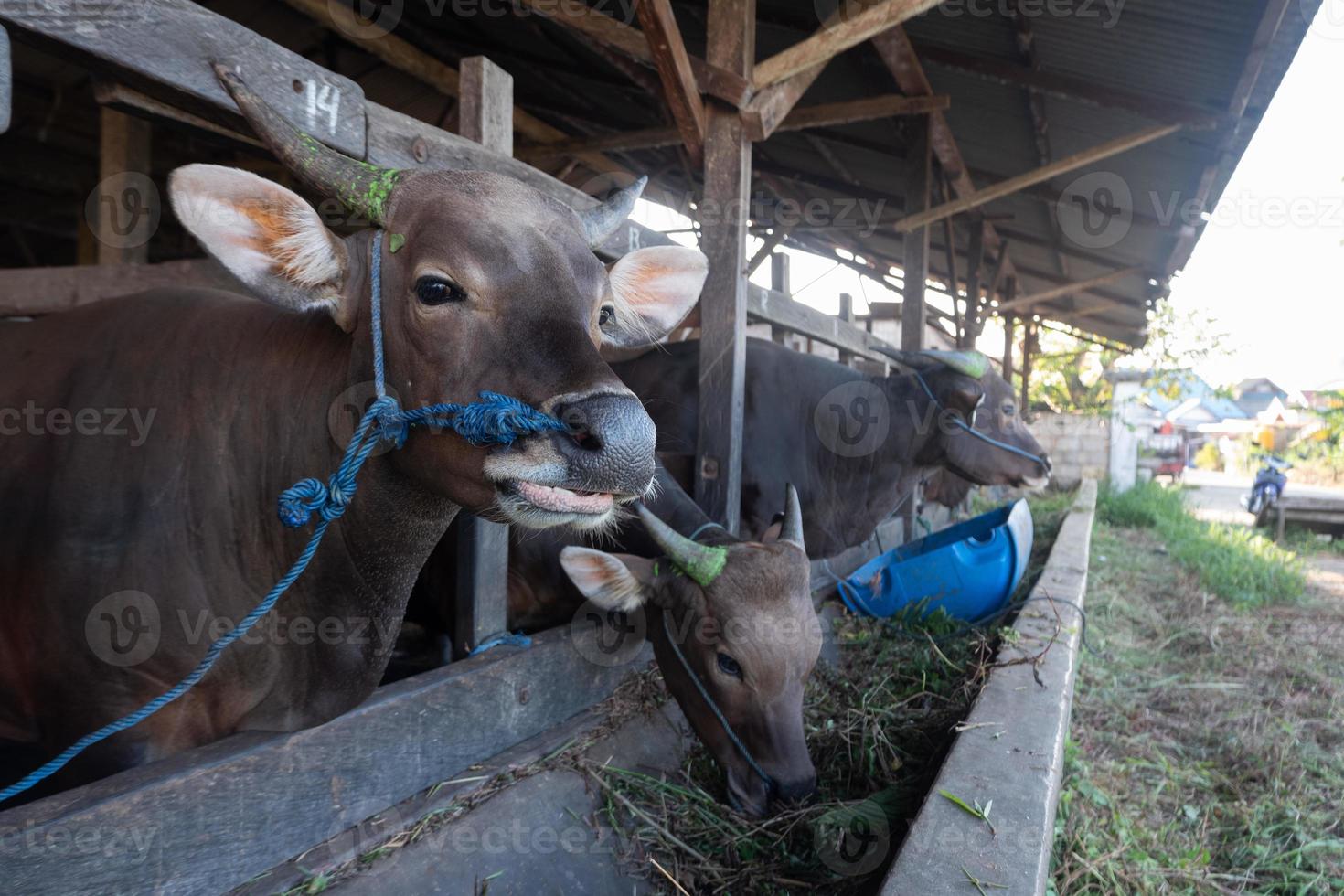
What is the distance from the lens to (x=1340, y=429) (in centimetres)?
893

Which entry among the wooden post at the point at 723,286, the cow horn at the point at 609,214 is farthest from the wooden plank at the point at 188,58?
the wooden post at the point at 723,286

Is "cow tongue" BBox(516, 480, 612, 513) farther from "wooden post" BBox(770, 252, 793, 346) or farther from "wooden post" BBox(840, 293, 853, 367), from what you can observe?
"wooden post" BBox(840, 293, 853, 367)

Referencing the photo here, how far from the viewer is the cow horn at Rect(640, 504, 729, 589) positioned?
111 inches

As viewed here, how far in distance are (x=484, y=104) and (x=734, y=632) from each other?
2042 millimetres

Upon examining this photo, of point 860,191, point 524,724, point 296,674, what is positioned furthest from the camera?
point 860,191

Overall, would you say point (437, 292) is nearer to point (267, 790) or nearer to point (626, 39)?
point (267, 790)

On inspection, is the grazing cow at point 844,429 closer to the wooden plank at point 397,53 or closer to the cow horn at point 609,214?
the cow horn at point 609,214

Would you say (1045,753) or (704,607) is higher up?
(704,607)

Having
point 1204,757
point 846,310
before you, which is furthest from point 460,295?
point 846,310

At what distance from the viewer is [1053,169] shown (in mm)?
6125

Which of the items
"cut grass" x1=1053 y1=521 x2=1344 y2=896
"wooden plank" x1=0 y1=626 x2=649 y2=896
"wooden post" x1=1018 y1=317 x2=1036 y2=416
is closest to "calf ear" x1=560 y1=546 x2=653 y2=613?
"wooden plank" x1=0 y1=626 x2=649 y2=896

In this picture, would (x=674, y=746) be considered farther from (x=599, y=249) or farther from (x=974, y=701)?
(x=599, y=249)

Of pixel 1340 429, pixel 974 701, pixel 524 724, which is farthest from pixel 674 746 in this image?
pixel 1340 429

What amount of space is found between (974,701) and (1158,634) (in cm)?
367
